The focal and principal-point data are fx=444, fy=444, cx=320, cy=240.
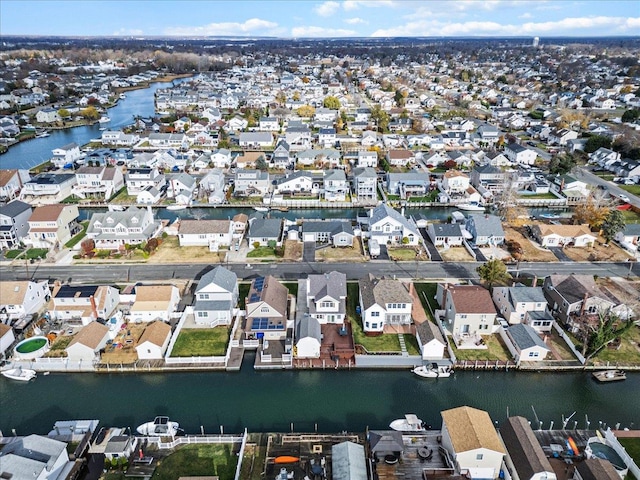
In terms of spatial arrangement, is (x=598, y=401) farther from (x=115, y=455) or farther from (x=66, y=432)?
(x=66, y=432)

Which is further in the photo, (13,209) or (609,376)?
(13,209)

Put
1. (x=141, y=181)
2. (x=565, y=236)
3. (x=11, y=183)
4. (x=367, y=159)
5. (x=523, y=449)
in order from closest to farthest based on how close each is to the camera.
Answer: (x=523, y=449)
(x=565, y=236)
(x=11, y=183)
(x=141, y=181)
(x=367, y=159)

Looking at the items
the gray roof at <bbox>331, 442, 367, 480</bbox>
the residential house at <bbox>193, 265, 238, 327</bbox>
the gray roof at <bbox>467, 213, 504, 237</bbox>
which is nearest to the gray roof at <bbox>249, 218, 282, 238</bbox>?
the residential house at <bbox>193, 265, 238, 327</bbox>

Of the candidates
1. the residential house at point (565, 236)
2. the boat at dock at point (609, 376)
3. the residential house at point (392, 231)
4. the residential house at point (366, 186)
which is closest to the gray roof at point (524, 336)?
the boat at dock at point (609, 376)

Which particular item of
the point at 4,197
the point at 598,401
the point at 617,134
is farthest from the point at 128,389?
the point at 617,134

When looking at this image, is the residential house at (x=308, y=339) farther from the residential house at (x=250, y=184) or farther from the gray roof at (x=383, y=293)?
the residential house at (x=250, y=184)

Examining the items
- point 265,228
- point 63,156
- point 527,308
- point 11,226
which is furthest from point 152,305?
point 63,156

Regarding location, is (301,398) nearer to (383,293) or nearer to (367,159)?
(383,293)
